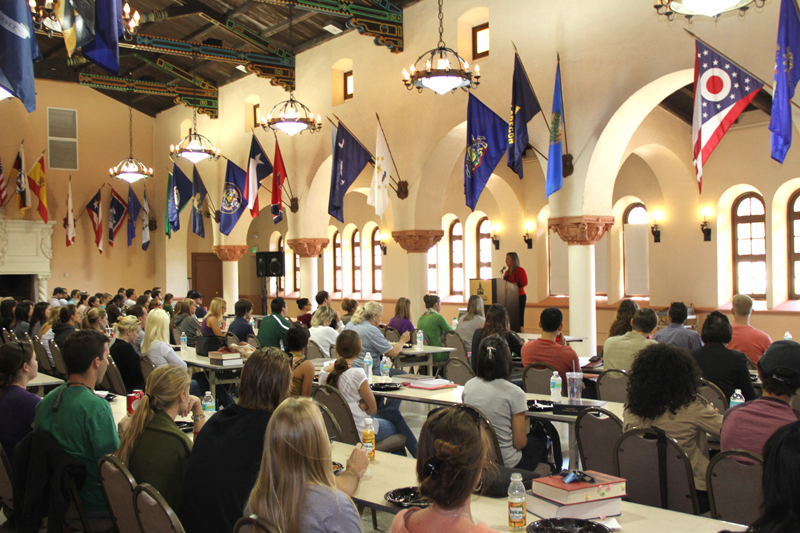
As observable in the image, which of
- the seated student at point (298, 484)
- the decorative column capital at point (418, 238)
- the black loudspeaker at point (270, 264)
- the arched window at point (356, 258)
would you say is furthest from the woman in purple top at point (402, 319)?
the arched window at point (356, 258)

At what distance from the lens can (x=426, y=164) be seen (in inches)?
498

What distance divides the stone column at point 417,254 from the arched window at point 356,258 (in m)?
7.90

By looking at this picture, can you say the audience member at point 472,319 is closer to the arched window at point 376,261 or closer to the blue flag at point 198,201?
the blue flag at point 198,201

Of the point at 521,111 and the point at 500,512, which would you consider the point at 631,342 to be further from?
the point at 521,111

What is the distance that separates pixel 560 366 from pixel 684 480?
2.73 metres

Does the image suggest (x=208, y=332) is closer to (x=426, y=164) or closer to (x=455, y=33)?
(x=426, y=164)

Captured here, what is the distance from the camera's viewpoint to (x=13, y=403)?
3.96 m

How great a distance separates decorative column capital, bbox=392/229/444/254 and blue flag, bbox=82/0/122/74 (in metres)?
8.10

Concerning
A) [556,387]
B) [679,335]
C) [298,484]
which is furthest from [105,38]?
[679,335]

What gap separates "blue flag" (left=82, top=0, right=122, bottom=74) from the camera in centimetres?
538

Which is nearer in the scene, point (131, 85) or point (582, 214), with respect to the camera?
point (582, 214)

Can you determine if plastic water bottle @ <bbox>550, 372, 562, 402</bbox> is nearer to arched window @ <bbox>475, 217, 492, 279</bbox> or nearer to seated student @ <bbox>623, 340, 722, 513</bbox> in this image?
seated student @ <bbox>623, 340, 722, 513</bbox>

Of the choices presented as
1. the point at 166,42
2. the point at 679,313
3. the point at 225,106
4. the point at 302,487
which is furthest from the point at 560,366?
the point at 225,106

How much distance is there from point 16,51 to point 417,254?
29.8ft
